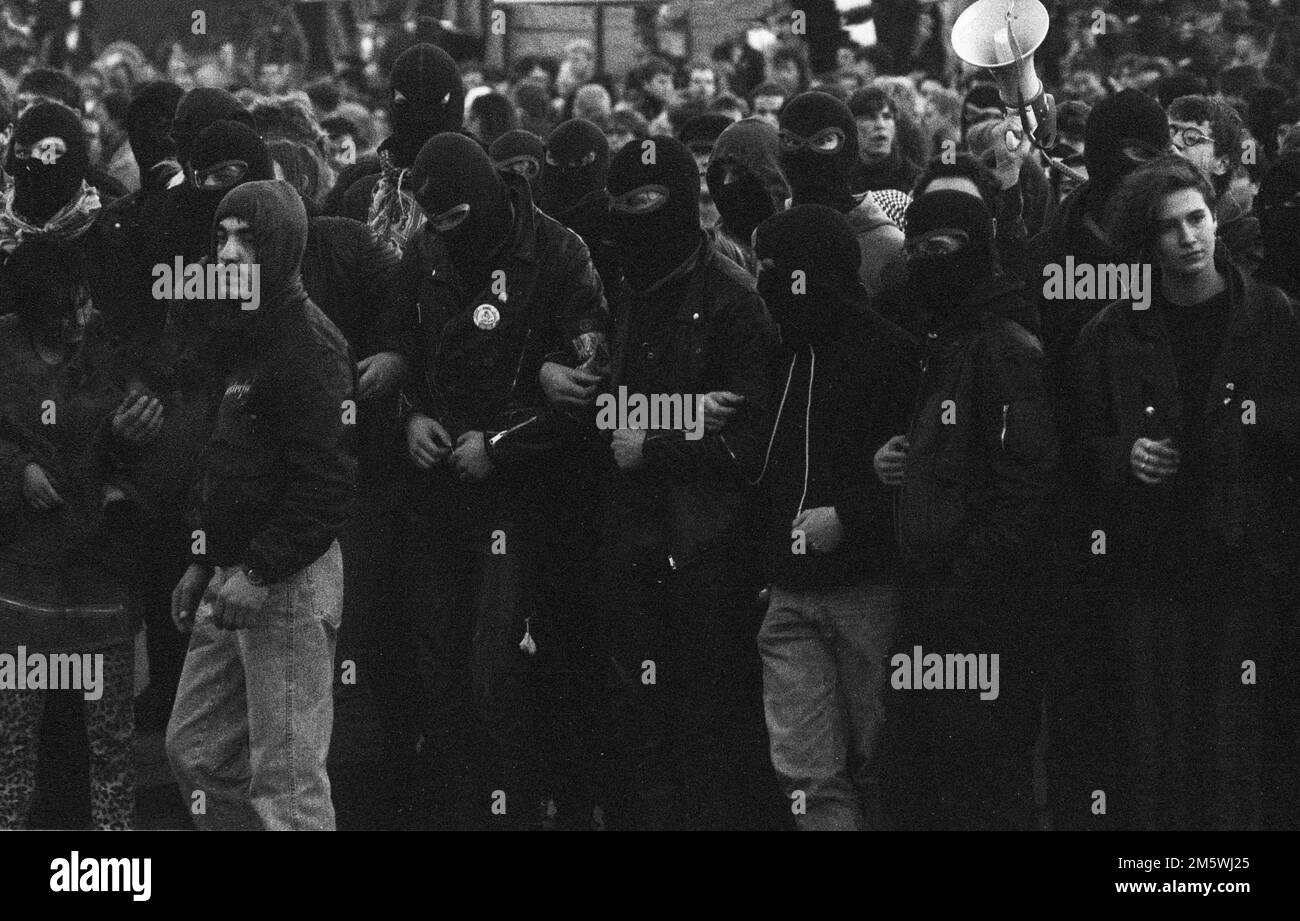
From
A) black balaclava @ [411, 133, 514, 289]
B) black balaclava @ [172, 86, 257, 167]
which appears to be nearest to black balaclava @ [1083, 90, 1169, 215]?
black balaclava @ [411, 133, 514, 289]

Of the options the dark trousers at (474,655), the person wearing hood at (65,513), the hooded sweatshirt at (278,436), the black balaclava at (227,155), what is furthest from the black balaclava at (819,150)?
the person wearing hood at (65,513)

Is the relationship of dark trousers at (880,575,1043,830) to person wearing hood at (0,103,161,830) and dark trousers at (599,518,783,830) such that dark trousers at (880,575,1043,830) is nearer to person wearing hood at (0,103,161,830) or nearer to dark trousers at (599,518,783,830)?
dark trousers at (599,518,783,830)

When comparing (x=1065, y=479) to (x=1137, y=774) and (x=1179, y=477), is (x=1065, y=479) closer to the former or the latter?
(x=1179, y=477)

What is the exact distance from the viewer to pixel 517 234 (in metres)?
5.82

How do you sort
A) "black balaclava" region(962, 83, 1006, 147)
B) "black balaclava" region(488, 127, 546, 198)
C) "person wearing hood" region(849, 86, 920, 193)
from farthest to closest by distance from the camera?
"black balaclava" region(962, 83, 1006, 147) < "person wearing hood" region(849, 86, 920, 193) < "black balaclava" region(488, 127, 546, 198)

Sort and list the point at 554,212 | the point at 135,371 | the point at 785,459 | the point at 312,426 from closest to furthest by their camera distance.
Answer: the point at 312,426 < the point at 785,459 < the point at 135,371 < the point at 554,212

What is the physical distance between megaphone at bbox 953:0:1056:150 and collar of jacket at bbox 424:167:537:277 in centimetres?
150

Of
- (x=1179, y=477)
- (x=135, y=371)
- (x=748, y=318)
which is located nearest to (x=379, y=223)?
(x=135, y=371)

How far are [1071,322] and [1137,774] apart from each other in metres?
1.23

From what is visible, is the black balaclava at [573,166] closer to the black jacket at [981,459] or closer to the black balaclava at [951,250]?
the black balaclava at [951,250]

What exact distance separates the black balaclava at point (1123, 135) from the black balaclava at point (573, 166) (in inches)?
62.5

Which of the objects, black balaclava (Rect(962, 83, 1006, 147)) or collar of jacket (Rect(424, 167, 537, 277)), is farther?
black balaclava (Rect(962, 83, 1006, 147))

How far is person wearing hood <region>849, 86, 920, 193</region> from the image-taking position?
25.2ft

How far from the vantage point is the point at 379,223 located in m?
6.75
